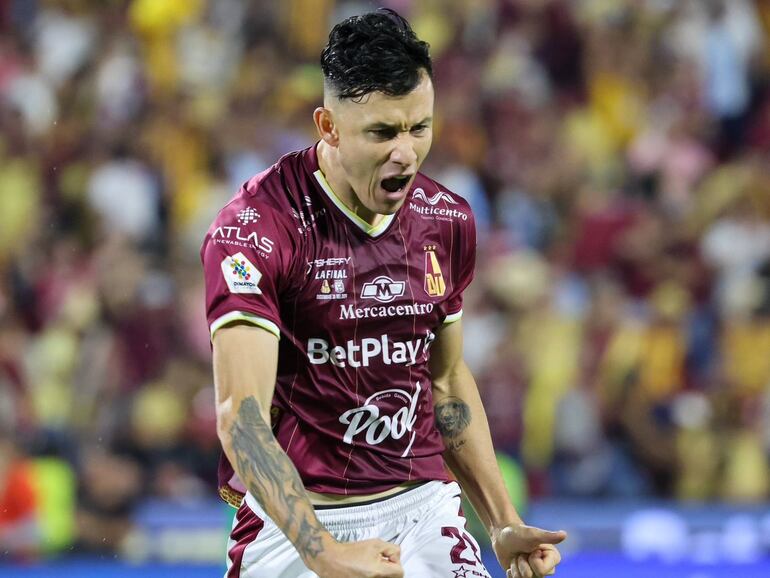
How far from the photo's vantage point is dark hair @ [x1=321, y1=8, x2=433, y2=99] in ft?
11.3

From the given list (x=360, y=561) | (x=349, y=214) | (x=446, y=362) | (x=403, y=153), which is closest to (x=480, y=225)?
(x=446, y=362)

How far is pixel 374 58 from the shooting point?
3.47m

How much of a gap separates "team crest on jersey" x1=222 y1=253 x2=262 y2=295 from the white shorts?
0.69m

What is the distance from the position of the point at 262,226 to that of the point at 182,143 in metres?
5.93

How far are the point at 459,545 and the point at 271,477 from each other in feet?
2.04

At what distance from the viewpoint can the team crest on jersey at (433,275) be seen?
3.83m

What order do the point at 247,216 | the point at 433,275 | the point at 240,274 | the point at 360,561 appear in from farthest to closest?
1. the point at 433,275
2. the point at 247,216
3. the point at 240,274
4. the point at 360,561

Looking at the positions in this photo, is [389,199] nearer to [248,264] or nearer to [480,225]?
[248,264]

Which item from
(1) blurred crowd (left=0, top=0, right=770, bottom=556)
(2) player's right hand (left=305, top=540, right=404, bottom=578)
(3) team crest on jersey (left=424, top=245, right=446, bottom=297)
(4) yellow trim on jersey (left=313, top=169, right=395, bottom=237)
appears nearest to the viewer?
(2) player's right hand (left=305, top=540, right=404, bottom=578)

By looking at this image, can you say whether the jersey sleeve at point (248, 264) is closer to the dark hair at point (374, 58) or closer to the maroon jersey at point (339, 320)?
the maroon jersey at point (339, 320)

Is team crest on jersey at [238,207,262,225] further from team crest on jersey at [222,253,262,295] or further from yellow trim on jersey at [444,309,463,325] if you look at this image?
yellow trim on jersey at [444,309,463,325]

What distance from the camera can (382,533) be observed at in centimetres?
369

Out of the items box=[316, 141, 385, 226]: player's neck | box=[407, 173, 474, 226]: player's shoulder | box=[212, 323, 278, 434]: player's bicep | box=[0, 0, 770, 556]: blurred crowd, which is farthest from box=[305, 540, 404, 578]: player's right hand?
box=[0, 0, 770, 556]: blurred crowd

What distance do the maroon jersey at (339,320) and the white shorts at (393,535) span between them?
6 centimetres
